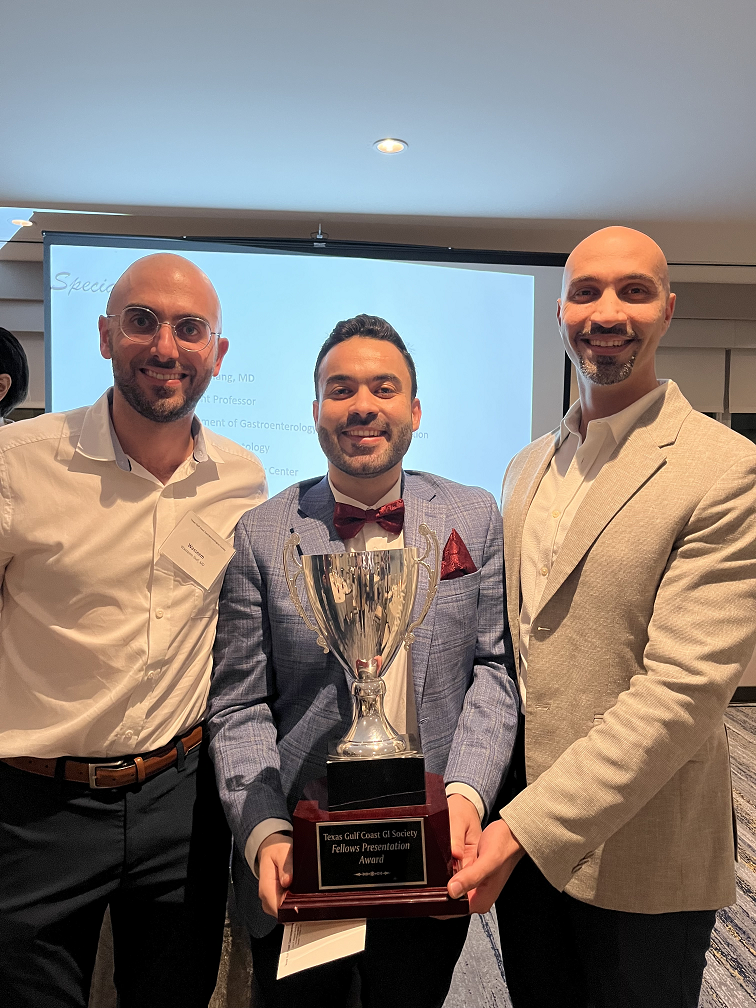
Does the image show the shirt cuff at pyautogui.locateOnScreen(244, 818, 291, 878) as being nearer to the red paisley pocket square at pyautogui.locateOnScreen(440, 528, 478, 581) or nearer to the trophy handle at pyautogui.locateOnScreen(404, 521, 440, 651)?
the trophy handle at pyautogui.locateOnScreen(404, 521, 440, 651)

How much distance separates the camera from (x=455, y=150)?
4004mm

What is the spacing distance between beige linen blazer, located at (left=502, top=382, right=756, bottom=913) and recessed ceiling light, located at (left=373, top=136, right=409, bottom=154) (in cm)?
281

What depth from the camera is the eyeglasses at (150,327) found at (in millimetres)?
1674

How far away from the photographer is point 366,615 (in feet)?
4.44

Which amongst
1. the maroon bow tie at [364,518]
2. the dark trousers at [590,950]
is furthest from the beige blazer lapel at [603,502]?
the dark trousers at [590,950]

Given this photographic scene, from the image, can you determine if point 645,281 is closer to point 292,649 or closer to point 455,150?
point 292,649

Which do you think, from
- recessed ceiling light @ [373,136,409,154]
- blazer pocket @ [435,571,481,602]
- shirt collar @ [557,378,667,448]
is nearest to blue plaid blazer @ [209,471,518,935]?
blazer pocket @ [435,571,481,602]

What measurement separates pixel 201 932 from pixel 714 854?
109cm

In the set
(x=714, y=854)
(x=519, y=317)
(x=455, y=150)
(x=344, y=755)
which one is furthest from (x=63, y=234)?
(x=714, y=854)

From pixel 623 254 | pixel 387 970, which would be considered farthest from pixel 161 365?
pixel 387 970

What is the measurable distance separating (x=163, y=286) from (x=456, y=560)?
2.92ft

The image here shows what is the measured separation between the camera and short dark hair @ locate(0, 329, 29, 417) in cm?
295

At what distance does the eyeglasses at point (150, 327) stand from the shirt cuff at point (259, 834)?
1.01 metres

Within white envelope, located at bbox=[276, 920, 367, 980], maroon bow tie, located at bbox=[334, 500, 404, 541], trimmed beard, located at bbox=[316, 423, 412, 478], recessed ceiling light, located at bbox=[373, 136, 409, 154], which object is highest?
recessed ceiling light, located at bbox=[373, 136, 409, 154]
